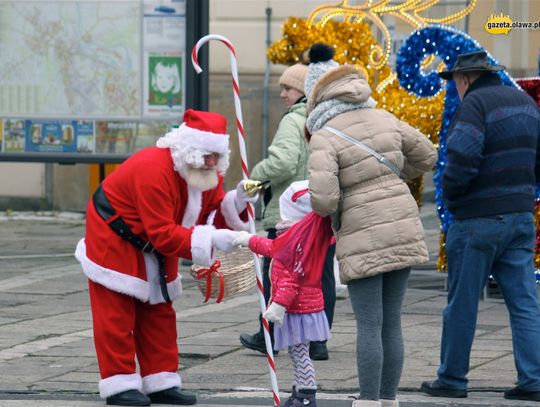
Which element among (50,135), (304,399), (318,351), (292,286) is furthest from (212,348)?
(50,135)

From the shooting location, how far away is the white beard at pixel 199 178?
668 cm

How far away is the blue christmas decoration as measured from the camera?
966 centimetres

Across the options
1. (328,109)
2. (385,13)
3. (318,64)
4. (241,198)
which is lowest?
(241,198)

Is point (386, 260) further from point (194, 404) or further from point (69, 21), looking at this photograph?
point (69, 21)

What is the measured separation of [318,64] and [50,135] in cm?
558

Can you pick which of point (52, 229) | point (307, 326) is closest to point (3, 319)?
point (307, 326)

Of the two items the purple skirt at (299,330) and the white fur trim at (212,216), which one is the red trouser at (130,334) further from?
the purple skirt at (299,330)

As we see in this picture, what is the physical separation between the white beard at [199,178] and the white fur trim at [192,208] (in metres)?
0.08

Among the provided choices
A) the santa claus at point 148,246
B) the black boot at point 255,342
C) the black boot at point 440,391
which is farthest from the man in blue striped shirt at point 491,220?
the black boot at point 255,342

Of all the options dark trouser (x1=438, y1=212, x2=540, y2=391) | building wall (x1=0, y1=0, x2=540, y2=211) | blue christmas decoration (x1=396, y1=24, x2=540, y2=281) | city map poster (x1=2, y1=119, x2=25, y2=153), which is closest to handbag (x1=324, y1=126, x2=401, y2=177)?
dark trouser (x1=438, y1=212, x2=540, y2=391)

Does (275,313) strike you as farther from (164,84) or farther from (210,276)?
(164,84)

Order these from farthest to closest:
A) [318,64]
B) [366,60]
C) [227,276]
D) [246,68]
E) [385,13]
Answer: [246,68], [385,13], [366,60], [318,64], [227,276]

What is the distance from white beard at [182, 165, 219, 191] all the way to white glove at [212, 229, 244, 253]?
278 mm

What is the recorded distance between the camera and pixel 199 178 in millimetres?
6688
